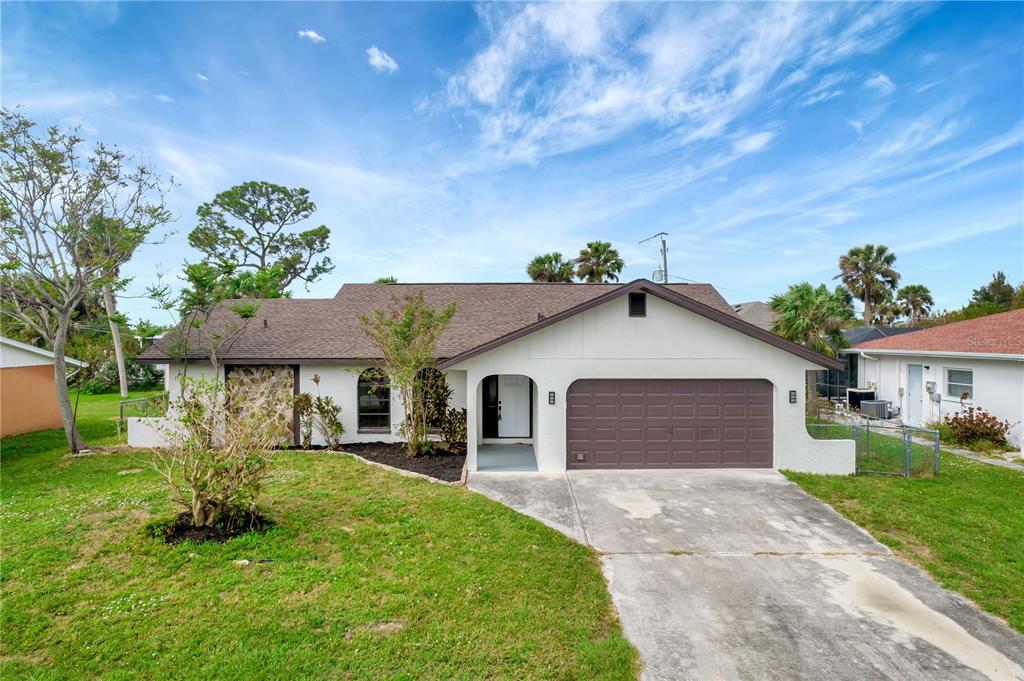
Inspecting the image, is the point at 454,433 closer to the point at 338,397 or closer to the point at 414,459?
the point at 414,459

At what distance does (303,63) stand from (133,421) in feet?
38.5

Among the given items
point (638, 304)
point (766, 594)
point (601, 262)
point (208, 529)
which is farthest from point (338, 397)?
point (601, 262)

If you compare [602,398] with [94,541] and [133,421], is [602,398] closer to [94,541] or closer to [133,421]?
[94,541]

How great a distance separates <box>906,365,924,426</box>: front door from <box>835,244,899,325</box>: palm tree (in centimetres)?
1757

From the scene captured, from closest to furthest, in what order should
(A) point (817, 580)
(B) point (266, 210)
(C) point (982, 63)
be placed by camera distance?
1. (A) point (817, 580)
2. (C) point (982, 63)
3. (B) point (266, 210)

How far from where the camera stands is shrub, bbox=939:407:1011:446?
40.6ft

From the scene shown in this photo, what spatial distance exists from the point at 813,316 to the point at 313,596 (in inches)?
752

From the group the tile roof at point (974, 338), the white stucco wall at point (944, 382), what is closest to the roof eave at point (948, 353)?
the tile roof at point (974, 338)

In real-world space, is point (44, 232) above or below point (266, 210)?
below

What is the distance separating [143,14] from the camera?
11922 millimetres

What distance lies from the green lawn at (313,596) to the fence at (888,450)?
799 centimetres

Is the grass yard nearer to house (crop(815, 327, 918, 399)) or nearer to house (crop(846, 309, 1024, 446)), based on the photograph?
house (crop(846, 309, 1024, 446))

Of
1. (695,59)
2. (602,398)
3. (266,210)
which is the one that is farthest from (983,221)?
(266,210)

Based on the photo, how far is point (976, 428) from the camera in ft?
41.6
